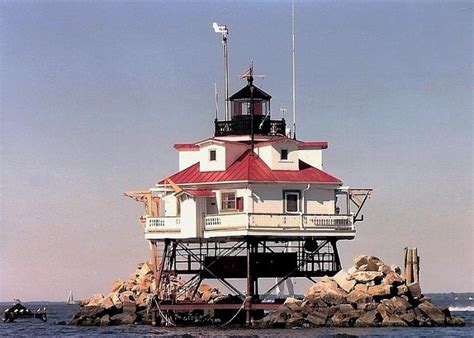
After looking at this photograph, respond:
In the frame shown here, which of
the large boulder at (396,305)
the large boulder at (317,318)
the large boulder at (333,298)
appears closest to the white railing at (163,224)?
the large boulder at (333,298)

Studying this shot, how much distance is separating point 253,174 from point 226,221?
2.69 metres

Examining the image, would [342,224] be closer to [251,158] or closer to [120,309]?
[251,158]

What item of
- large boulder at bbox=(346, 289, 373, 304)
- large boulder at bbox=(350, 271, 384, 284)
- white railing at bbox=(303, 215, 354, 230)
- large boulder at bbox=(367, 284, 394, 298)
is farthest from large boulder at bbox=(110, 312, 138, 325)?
large boulder at bbox=(367, 284, 394, 298)

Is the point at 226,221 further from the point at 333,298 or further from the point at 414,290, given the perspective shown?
the point at 414,290

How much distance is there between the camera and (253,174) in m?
75.8

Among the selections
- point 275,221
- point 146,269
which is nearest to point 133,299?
point 146,269

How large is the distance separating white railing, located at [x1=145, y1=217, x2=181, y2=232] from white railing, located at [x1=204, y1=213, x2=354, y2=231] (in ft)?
6.17

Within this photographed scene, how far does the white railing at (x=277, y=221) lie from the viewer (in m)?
74.1

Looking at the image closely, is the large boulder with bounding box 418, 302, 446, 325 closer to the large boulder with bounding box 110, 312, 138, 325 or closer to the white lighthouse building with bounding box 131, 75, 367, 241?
the white lighthouse building with bounding box 131, 75, 367, 241

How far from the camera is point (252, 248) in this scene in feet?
251

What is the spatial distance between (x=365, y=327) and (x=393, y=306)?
222 cm

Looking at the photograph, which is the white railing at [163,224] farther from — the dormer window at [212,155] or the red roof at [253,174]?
the dormer window at [212,155]

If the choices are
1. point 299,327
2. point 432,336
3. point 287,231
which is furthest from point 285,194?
point 432,336

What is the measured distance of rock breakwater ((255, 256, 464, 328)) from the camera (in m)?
70.9
